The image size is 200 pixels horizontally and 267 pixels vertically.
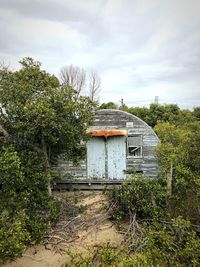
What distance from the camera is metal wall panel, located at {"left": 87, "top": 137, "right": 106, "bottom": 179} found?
14.4 metres

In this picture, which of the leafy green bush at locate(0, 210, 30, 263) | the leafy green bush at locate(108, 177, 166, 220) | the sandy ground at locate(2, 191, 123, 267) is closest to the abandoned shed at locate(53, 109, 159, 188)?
the sandy ground at locate(2, 191, 123, 267)

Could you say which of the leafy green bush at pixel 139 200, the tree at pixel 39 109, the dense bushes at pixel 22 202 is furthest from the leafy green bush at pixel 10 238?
the leafy green bush at pixel 139 200

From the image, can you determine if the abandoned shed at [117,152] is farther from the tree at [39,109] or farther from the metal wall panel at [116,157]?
the tree at [39,109]

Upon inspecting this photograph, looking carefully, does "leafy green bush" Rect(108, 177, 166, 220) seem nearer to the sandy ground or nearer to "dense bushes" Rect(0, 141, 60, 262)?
the sandy ground

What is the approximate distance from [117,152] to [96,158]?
118 cm

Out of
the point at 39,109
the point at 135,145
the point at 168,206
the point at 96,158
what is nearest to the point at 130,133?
the point at 135,145

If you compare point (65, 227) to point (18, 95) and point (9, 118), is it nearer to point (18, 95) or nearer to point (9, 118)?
point (9, 118)

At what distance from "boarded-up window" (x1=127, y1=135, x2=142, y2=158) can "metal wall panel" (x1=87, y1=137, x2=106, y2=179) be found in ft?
4.74

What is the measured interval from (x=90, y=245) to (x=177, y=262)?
306cm

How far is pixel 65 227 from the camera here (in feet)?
33.1

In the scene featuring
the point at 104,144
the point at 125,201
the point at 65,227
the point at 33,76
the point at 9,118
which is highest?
the point at 33,76

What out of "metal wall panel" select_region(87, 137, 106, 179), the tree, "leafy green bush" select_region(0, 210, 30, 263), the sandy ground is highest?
the tree

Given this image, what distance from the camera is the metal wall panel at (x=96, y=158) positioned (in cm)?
1442

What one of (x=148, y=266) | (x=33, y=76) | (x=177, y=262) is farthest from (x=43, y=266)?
(x=33, y=76)
